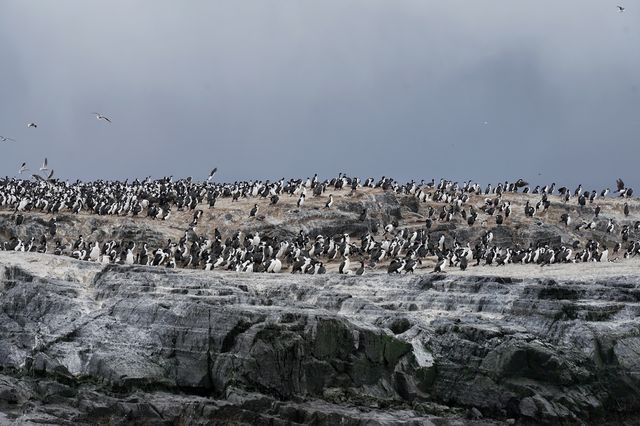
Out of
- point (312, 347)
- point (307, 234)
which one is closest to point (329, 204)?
point (307, 234)

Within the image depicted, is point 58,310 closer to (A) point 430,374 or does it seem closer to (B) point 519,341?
(A) point 430,374

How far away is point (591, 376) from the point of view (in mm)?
30672

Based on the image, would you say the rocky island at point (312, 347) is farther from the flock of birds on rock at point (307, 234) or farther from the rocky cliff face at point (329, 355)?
the flock of birds on rock at point (307, 234)

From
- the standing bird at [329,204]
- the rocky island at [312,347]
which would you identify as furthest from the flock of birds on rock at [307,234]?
the rocky island at [312,347]

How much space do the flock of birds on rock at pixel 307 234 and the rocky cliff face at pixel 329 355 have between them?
10.3 metres

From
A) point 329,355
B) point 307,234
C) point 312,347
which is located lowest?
point 329,355

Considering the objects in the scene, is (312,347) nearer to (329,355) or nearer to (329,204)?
(329,355)

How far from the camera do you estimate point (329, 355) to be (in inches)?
1268

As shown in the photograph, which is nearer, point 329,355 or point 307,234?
point 329,355

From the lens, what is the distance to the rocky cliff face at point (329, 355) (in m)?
30.3

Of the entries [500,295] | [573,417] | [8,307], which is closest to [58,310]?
[8,307]

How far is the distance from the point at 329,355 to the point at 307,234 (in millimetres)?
27507

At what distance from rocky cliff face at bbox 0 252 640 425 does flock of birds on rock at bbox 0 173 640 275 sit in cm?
1034

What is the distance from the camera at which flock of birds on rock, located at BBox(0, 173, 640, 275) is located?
159 feet
